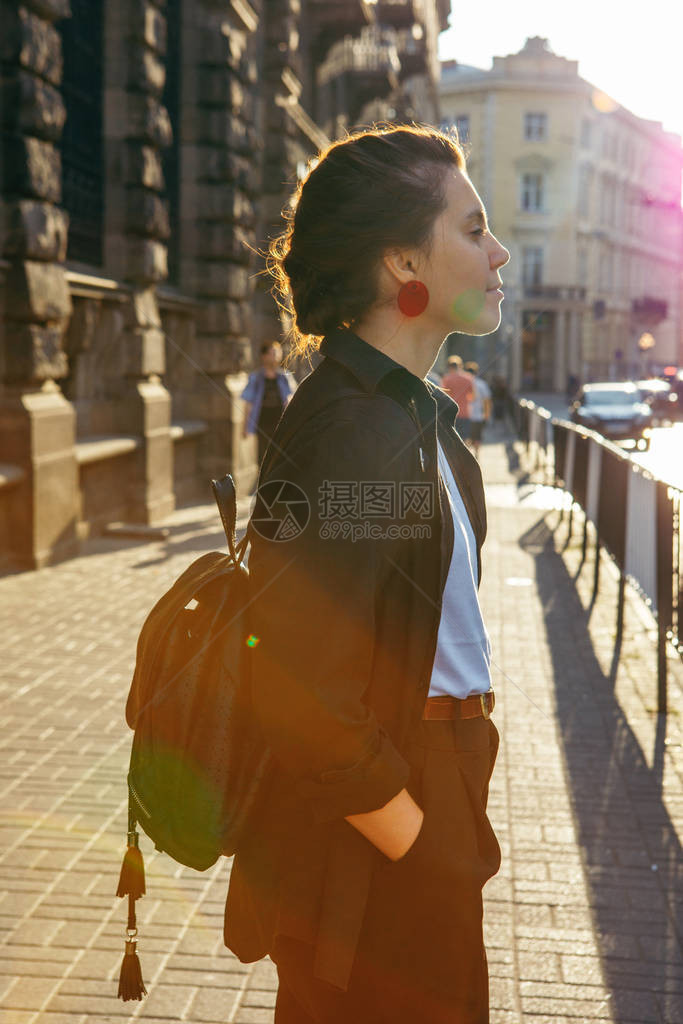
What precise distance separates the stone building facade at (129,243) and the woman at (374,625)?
3.29 meters

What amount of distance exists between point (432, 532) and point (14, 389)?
8241mm

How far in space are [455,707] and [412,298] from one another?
2.05 ft

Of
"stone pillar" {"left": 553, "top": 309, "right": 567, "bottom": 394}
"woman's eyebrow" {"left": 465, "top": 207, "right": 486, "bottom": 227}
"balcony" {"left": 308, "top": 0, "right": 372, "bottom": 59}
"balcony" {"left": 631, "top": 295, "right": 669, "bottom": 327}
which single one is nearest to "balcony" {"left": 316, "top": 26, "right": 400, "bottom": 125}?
"balcony" {"left": 308, "top": 0, "right": 372, "bottom": 59}

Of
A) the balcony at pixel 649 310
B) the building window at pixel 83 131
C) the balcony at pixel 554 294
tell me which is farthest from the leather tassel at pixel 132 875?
the balcony at pixel 649 310

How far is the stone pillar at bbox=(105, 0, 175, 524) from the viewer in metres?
12.0

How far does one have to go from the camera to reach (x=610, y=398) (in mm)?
32219

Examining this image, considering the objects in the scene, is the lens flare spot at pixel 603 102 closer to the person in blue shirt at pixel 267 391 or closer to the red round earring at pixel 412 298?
the person in blue shirt at pixel 267 391

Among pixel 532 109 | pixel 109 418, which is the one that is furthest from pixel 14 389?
pixel 532 109

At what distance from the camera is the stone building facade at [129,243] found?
9.26 meters

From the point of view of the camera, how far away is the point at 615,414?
3094 cm

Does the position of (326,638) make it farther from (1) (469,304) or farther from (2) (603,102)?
(2) (603,102)

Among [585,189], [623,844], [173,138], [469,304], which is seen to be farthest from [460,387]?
[585,189]

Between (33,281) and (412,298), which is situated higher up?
(33,281)

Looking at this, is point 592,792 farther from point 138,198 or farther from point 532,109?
point 532,109
